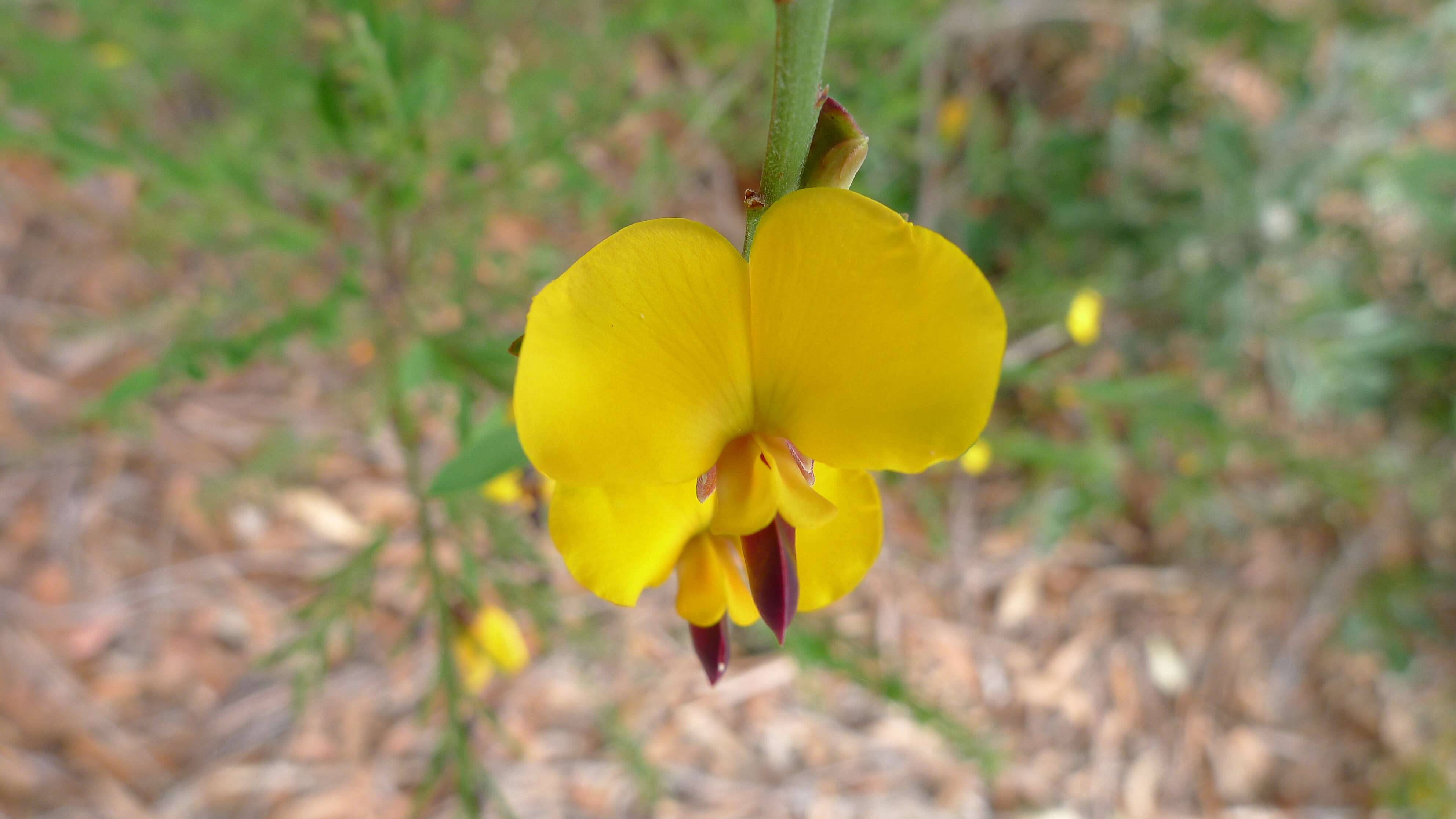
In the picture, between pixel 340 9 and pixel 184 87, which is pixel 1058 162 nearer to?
pixel 340 9

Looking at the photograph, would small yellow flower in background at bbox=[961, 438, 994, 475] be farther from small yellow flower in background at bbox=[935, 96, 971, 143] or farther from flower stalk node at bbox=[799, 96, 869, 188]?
flower stalk node at bbox=[799, 96, 869, 188]

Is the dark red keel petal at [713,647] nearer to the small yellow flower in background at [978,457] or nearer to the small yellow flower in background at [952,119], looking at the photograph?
the small yellow flower in background at [978,457]

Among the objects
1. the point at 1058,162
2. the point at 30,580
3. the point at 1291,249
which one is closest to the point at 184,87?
the point at 30,580

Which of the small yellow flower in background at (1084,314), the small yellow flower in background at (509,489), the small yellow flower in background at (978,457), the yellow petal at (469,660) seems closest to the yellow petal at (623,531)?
the small yellow flower in background at (509,489)

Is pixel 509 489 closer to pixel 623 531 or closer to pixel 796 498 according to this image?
pixel 623 531

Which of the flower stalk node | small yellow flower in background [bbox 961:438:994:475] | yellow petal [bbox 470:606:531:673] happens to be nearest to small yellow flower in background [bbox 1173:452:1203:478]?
small yellow flower in background [bbox 961:438:994:475]
